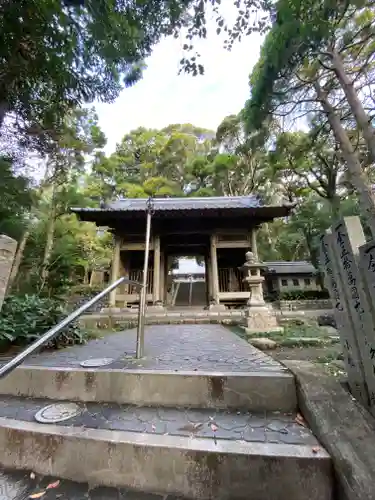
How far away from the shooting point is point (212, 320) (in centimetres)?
733

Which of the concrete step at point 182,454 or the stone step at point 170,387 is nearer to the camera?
the concrete step at point 182,454

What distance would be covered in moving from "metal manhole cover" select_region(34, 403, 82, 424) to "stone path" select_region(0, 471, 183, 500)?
1.06 feet

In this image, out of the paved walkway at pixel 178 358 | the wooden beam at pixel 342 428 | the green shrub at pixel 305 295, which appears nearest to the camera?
the wooden beam at pixel 342 428

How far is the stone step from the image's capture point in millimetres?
1874

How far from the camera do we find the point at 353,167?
814 centimetres

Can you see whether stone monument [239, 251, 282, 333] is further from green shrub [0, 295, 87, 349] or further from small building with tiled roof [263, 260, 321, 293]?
small building with tiled roof [263, 260, 321, 293]

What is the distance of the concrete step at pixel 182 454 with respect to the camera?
126cm

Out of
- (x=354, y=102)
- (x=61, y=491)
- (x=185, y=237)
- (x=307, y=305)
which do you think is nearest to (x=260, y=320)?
(x=61, y=491)

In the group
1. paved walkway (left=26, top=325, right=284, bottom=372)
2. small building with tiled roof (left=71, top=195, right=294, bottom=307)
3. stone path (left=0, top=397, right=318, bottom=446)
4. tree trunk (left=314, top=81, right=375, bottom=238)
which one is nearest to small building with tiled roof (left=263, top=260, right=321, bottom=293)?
small building with tiled roof (left=71, top=195, right=294, bottom=307)

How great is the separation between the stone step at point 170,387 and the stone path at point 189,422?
7 centimetres

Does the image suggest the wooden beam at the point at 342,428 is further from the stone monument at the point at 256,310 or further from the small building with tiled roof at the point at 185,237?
the small building with tiled roof at the point at 185,237

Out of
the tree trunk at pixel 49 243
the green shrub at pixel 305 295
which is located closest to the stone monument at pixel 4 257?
the tree trunk at pixel 49 243

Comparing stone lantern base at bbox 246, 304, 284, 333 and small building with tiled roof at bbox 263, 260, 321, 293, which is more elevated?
small building with tiled roof at bbox 263, 260, 321, 293

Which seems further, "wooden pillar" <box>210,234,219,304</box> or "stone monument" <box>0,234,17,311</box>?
"wooden pillar" <box>210,234,219,304</box>
